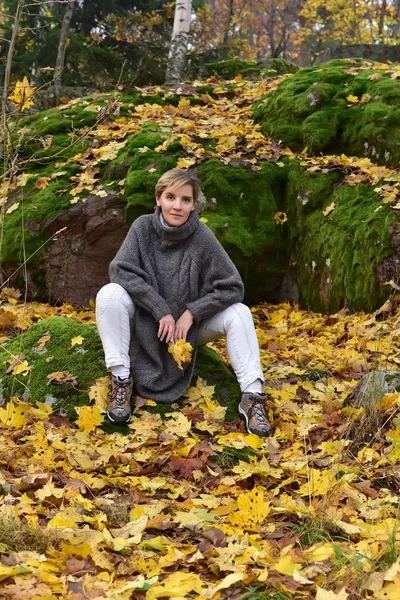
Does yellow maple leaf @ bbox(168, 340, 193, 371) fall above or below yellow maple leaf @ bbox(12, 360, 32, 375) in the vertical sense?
above

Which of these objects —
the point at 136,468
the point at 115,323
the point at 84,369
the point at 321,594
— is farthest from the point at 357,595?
the point at 84,369

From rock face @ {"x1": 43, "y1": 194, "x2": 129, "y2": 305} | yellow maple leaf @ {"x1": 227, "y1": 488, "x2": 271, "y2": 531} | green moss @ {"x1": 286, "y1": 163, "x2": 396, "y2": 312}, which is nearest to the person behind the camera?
yellow maple leaf @ {"x1": 227, "y1": 488, "x2": 271, "y2": 531}

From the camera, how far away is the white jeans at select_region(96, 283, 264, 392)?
338 centimetres

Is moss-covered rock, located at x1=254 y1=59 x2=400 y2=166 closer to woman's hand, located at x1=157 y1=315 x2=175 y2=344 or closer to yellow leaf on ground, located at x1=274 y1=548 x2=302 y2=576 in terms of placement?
woman's hand, located at x1=157 y1=315 x2=175 y2=344

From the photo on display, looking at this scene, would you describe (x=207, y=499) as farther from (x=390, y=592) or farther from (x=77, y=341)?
(x=77, y=341)

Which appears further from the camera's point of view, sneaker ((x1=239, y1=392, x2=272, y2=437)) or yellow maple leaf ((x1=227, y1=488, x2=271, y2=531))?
sneaker ((x1=239, y1=392, x2=272, y2=437))

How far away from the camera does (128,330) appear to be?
11.3ft

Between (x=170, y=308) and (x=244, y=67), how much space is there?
7606 millimetres

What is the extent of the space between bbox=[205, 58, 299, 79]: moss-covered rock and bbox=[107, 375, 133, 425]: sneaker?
7765mm

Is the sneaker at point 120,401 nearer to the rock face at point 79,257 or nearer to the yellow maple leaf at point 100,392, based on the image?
the yellow maple leaf at point 100,392

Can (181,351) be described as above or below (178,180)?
below

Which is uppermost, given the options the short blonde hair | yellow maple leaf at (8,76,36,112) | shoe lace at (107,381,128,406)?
yellow maple leaf at (8,76,36,112)

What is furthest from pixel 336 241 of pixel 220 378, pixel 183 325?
pixel 183 325

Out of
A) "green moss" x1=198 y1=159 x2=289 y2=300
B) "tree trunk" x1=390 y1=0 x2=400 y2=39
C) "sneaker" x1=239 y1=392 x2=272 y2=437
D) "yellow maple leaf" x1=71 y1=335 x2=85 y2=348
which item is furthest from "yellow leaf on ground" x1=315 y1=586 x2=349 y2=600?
"tree trunk" x1=390 y1=0 x2=400 y2=39
